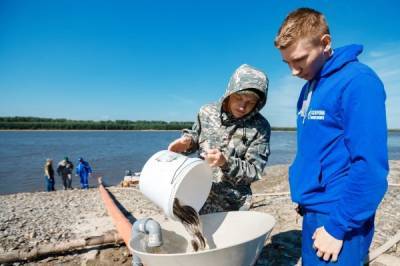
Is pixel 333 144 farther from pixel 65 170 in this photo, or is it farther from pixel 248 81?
pixel 65 170

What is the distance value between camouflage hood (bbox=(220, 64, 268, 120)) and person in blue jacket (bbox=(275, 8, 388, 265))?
509 millimetres

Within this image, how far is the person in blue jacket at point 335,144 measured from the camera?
1.33 meters

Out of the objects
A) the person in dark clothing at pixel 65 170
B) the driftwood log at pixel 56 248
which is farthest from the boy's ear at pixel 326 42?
the person in dark clothing at pixel 65 170

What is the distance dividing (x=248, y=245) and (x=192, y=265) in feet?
1.08

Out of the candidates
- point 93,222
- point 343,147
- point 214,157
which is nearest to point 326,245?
point 343,147

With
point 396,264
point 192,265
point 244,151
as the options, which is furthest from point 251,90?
point 396,264

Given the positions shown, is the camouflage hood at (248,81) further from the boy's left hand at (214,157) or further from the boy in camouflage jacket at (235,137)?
the boy's left hand at (214,157)

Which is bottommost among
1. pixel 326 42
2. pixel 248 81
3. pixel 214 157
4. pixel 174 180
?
pixel 174 180

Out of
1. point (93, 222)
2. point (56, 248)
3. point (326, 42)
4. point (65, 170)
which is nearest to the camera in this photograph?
point (326, 42)

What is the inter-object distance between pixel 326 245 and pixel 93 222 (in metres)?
5.48

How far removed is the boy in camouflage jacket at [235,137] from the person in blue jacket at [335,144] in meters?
0.54

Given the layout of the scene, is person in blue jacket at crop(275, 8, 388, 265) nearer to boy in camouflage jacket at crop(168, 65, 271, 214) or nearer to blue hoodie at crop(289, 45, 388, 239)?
blue hoodie at crop(289, 45, 388, 239)

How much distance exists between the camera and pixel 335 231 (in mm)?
1453

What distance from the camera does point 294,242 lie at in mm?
3994
